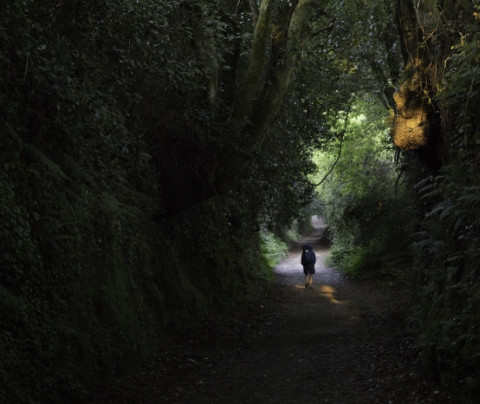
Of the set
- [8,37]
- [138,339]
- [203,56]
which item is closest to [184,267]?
[138,339]

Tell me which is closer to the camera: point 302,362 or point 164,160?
point 302,362

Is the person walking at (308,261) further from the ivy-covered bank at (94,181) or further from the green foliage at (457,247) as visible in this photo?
the green foliage at (457,247)

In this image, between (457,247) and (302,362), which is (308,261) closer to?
(302,362)

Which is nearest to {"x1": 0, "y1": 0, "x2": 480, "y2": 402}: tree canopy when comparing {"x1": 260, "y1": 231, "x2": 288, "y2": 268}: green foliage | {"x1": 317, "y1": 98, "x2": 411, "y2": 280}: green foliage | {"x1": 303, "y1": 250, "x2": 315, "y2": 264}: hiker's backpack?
{"x1": 303, "y1": 250, "x2": 315, "y2": 264}: hiker's backpack

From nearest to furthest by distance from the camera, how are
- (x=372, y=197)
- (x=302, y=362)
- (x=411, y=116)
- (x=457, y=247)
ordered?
(x=457, y=247), (x=302, y=362), (x=411, y=116), (x=372, y=197)

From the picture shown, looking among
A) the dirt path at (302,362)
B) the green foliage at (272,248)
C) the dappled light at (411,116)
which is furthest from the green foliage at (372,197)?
the dappled light at (411,116)

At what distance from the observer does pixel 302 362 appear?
27.8 ft

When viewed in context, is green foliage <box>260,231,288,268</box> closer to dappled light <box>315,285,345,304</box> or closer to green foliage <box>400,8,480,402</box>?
dappled light <box>315,285,345,304</box>

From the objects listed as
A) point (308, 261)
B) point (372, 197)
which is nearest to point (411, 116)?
point (308, 261)

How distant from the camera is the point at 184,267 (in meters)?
11.6

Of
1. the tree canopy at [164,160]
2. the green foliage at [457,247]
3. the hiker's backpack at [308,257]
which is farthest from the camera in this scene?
the hiker's backpack at [308,257]

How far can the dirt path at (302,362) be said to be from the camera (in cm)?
668

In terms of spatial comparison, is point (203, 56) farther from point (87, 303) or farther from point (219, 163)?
point (87, 303)

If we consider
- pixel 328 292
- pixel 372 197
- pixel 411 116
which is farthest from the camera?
pixel 372 197
